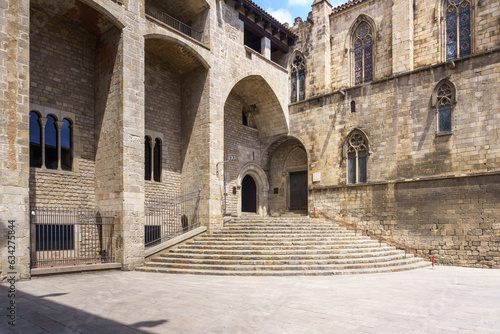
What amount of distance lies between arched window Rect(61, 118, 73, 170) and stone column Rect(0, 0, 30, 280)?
312cm

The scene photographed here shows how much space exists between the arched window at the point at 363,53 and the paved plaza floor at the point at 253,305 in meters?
10.9

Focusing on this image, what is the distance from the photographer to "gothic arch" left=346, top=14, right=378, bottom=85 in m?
17.4

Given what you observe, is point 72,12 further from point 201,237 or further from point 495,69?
point 495,69

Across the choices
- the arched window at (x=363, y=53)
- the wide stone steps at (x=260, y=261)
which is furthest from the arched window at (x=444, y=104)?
the wide stone steps at (x=260, y=261)

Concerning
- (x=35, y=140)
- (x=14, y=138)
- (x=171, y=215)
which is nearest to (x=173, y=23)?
(x=35, y=140)

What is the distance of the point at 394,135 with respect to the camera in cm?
1609

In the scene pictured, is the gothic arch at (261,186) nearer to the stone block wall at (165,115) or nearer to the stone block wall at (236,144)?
the stone block wall at (236,144)

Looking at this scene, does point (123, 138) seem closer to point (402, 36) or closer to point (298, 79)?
point (298, 79)

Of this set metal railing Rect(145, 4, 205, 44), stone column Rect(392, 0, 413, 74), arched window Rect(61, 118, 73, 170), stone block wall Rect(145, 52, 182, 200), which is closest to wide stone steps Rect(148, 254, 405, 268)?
stone block wall Rect(145, 52, 182, 200)

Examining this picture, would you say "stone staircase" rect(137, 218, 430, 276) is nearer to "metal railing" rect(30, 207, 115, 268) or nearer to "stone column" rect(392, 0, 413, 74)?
"metal railing" rect(30, 207, 115, 268)

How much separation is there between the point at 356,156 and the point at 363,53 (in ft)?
16.7

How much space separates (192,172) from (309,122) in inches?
272

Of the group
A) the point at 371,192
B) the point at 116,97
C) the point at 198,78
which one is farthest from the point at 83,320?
the point at 371,192

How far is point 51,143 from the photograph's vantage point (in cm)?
1225
